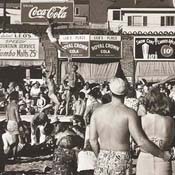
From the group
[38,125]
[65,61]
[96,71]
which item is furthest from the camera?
[96,71]

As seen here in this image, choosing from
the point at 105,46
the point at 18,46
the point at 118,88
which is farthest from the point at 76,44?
the point at 118,88

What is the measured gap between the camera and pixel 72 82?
11000mm

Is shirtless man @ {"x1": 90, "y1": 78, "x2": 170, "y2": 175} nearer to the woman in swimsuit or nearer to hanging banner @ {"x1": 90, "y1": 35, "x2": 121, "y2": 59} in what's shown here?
the woman in swimsuit

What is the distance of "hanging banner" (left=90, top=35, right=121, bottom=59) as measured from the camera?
432 inches

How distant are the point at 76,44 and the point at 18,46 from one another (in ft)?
3.23

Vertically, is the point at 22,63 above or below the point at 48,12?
below

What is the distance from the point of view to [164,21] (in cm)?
1121

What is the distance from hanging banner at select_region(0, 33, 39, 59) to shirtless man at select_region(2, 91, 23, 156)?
1.49m

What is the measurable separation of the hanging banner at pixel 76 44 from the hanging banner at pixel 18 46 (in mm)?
473

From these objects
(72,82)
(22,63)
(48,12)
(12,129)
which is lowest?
(12,129)

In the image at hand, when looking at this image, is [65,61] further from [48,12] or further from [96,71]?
[48,12]

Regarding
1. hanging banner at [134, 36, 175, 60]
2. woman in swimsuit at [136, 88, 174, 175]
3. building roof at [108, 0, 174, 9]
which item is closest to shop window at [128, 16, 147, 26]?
building roof at [108, 0, 174, 9]

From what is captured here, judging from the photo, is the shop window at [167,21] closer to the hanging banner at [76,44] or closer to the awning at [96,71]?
the awning at [96,71]

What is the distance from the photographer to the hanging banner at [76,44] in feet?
35.5
